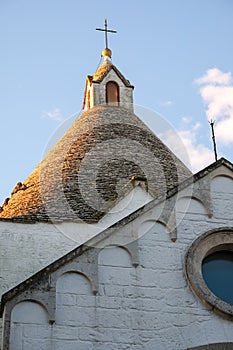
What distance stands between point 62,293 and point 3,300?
0.89 m

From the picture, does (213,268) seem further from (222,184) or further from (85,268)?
(85,268)

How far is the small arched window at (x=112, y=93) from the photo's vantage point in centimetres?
2725

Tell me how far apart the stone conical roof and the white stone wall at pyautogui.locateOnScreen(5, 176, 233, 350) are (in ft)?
19.5

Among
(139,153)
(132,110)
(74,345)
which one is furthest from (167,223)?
(132,110)

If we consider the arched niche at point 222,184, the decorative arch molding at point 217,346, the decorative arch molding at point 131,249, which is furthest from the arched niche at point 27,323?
the arched niche at point 222,184

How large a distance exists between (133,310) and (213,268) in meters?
1.87

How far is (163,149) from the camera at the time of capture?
21.8 m

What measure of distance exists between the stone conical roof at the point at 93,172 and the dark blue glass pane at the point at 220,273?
221 inches

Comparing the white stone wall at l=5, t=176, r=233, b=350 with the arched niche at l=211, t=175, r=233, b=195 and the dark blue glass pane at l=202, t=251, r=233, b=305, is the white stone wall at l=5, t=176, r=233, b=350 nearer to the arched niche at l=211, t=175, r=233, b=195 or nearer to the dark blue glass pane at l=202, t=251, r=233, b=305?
the dark blue glass pane at l=202, t=251, r=233, b=305

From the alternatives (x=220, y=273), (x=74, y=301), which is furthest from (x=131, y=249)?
(x=220, y=273)

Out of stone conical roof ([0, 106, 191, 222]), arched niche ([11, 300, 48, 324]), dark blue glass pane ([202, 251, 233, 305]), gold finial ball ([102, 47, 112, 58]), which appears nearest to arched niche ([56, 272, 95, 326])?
arched niche ([11, 300, 48, 324])

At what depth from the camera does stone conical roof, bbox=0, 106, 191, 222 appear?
58.4ft

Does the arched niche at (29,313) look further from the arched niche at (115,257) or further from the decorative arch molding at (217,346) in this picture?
the decorative arch molding at (217,346)

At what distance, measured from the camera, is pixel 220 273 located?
12.0 meters
